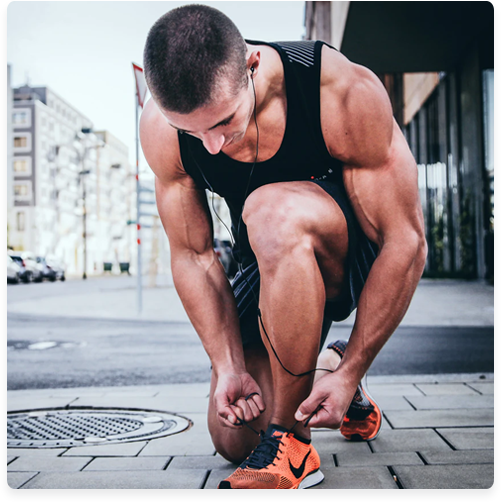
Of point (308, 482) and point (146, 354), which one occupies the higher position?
point (308, 482)

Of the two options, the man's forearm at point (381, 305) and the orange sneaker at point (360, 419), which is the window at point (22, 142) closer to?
the orange sneaker at point (360, 419)

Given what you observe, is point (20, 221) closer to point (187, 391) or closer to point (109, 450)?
point (187, 391)

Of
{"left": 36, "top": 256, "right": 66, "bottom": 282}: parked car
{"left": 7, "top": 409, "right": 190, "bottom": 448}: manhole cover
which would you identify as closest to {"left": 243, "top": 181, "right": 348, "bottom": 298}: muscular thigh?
{"left": 7, "top": 409, "right": 190, "bottom": 448}: manhole cover

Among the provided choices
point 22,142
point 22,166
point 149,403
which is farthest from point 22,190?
point 149,403

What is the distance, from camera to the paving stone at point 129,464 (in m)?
2.01

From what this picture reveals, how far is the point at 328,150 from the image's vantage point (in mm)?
1902

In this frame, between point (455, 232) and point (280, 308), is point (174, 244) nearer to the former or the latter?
point (280, 308)

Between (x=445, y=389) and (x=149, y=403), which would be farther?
(x=445, y=389)

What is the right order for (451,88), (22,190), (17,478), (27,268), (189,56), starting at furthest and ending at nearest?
1. (22,190)
2. (27,268)
3. (451,88)
4. (17,478)
5. (189,56)

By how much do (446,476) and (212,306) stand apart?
0.87 m

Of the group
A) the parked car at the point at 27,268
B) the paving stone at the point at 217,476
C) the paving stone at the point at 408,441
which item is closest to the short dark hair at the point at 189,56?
the paving stone at the point at 217,476

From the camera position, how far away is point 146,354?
5223mm

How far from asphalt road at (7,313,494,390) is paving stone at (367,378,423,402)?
0.71m

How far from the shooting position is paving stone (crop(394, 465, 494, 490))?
1.73 metres
